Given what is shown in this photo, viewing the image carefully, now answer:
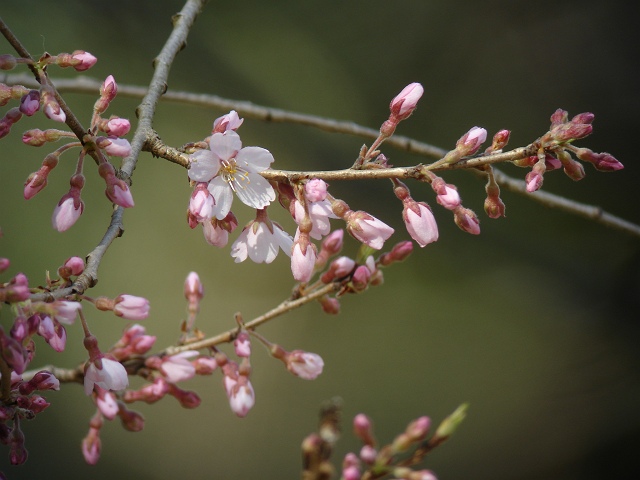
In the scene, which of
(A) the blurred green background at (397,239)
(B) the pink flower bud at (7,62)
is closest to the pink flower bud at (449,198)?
(B) the pink flower bud at (7,62)

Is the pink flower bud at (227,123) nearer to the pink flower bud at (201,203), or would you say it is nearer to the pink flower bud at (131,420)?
the pink flower bud at (201,203)

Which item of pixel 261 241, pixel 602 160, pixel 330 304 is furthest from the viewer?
pixel 330 304

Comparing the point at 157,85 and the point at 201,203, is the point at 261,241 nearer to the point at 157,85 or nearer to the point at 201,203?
the point at 201,203

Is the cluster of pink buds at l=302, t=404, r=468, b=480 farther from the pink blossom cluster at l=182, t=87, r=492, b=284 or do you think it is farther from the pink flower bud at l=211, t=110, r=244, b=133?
the pink flower bud at l=211, t=110, r=244, b=133

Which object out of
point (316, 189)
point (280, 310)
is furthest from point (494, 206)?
point (280, 310)

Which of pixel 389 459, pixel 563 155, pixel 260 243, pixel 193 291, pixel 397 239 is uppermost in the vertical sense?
pixel 397 239

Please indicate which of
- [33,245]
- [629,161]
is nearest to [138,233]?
[33,245]

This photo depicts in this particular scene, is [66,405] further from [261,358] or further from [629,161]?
[629,161]

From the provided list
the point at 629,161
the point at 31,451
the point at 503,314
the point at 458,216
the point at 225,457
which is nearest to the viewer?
the point at 458,216
